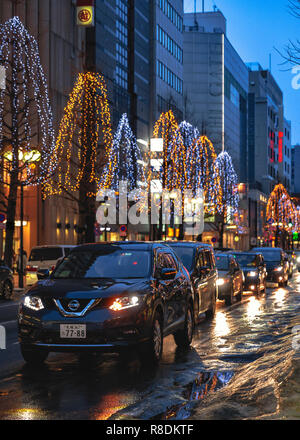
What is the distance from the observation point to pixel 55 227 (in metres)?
53.9

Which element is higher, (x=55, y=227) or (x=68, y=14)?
(x=68, y=14)

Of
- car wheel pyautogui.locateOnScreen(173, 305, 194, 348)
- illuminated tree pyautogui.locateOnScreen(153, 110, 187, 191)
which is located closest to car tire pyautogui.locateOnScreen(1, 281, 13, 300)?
car wheel pyautogui.locateOnScreen(173, 305, 194, 348)

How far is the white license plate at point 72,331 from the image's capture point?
10156mm

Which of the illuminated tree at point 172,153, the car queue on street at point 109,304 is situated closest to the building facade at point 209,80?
the illuminated tree at point 172,153

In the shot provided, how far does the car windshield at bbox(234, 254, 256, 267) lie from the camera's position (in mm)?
31541

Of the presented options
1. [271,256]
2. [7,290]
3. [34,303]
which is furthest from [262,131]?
[34,303]

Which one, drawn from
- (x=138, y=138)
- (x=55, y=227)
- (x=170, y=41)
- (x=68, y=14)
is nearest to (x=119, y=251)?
(x=55, y=227)

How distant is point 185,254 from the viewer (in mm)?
17969

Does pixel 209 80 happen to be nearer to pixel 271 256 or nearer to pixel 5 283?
pixel 271 256

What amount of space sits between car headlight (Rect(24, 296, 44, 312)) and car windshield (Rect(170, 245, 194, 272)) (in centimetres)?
721

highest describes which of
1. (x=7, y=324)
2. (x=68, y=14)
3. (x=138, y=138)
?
(x=68, y=14)

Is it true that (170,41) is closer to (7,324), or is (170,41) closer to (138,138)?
(138,138)

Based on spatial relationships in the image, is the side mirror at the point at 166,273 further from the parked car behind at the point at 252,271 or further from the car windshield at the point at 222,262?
the parked car behind at the point at 252,271

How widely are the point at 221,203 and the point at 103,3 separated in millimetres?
22760
